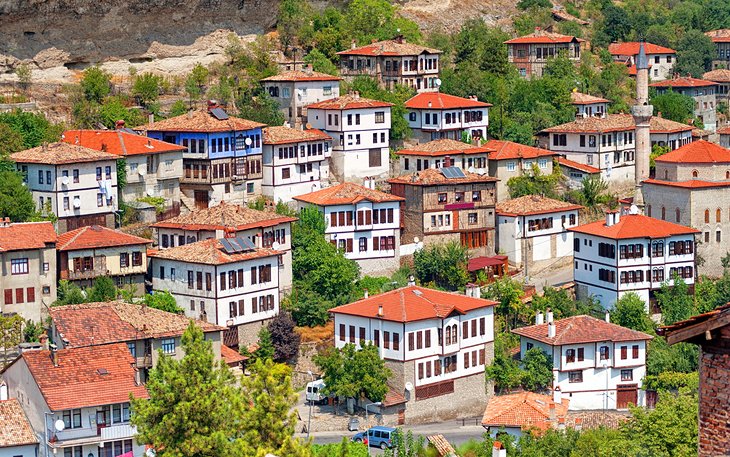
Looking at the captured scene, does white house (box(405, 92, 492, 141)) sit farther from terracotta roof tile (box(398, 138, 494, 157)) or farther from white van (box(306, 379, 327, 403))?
white van (box(306, 379, 327, 403))

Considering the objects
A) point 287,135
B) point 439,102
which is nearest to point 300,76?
point 287,135

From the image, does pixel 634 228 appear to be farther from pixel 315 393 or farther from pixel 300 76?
pixel 315 393

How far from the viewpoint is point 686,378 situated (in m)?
52.8

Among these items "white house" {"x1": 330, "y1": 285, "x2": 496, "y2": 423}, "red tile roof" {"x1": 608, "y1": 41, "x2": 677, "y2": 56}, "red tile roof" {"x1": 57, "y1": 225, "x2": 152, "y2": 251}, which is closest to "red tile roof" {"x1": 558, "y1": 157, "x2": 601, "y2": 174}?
"white house" {"x1": 330, "y1": 285, "x2": 496, "y2": 423}

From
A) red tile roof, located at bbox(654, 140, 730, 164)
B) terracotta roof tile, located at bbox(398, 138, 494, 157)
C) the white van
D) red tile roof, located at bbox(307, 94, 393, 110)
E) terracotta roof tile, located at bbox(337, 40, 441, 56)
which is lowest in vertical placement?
the white van

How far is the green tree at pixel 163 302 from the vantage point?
51250mm

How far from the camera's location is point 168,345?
156ft

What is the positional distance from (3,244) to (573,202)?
1082 inches

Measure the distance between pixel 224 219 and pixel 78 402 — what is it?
14.4m

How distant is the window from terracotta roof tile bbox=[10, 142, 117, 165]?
9.99 meters

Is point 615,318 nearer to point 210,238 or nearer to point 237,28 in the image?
point 210,238

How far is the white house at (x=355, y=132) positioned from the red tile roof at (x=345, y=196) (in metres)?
4.61

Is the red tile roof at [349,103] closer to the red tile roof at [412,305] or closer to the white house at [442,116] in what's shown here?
the white house at [442,116]

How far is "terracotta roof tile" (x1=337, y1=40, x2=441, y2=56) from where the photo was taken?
7419 centimetres
